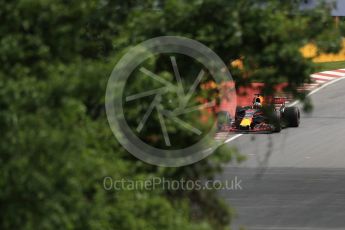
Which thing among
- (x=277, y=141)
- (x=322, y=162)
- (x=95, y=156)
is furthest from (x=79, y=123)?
(x=277, y=141)

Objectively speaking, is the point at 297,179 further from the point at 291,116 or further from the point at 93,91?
the point at 93,91

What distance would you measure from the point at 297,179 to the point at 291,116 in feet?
34.3

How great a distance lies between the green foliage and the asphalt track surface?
3575mm

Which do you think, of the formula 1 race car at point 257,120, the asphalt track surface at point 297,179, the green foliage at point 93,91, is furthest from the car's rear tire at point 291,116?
the green foliage at point 93,91

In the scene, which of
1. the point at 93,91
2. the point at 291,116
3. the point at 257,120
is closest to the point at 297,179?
the point at 257,120

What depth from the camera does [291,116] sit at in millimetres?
36562

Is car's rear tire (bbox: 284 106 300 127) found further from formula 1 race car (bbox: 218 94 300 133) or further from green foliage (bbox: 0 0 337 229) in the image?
green foliage (bbox: 0 0 337 229)

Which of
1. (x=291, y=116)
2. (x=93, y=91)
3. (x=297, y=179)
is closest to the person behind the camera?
(x=93, y=91)

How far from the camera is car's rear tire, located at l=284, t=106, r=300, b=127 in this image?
36.3 m

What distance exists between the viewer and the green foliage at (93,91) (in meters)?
7.61

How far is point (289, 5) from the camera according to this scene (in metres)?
9.07

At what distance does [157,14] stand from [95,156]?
1285 millimetres

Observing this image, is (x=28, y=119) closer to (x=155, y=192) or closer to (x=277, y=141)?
(x=155, y=192)

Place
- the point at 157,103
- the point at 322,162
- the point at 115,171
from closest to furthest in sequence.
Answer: the point at 115,171, the point at 157,103, the point at 322,162
